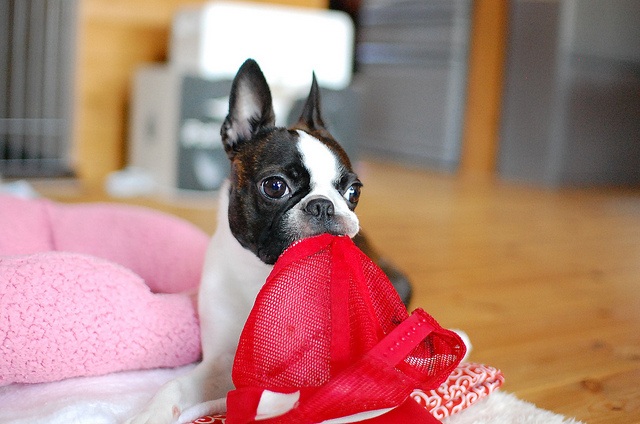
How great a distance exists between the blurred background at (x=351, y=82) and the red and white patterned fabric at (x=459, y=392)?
105 inches

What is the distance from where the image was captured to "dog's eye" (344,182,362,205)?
1.47 metres

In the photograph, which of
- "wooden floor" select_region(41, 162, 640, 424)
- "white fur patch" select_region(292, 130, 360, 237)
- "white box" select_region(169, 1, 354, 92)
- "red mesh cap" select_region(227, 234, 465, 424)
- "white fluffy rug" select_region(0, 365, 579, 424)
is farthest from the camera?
"white box" select_region(169, 1, 354, 92)

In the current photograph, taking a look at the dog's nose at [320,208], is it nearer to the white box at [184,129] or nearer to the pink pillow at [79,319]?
the pink pillow at [79,319]

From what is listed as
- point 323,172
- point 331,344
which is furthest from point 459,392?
point 323,172

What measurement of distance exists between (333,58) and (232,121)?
9.56 ft

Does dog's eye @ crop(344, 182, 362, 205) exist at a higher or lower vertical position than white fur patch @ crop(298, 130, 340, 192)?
lower

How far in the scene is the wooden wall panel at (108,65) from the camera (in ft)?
13.7

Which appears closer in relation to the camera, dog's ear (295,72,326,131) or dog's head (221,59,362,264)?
dog's head (221,59,362,264)

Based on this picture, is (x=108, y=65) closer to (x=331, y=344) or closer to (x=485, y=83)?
(x=485, y=83)

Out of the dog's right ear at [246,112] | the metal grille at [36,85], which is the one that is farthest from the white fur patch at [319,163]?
the metal grille at [36,85]

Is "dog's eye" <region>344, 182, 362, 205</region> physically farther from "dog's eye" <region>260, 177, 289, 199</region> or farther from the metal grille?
the metal grille

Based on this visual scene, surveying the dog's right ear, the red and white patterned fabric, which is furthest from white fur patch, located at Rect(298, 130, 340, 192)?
the red and white patterned fabric

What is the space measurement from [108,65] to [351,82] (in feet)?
4.87

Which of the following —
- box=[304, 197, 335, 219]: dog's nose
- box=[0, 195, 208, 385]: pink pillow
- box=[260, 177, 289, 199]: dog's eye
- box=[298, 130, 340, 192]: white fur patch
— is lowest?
box=[0, 195, 208, 385]: pink pillow
